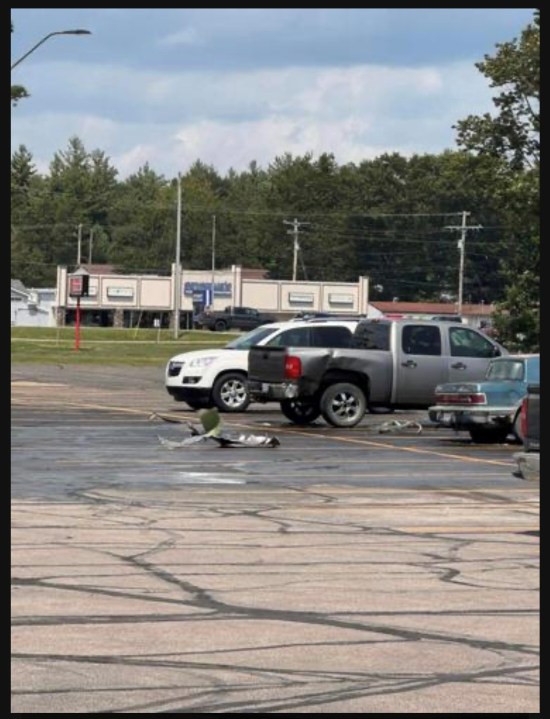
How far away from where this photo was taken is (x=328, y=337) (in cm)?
2561

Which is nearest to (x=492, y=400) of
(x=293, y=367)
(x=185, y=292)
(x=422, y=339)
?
(x=293, y=367)

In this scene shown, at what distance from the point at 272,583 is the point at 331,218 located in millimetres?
105772

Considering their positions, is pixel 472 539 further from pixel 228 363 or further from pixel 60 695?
pixel 228 363

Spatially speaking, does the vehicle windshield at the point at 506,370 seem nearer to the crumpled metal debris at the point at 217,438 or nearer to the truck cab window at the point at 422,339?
the truck cab window at the point at 422,339

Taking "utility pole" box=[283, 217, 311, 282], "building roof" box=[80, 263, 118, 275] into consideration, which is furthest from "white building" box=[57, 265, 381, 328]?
"building roof" box=[80, 263, 118, 275]

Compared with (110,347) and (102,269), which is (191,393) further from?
(102,269)

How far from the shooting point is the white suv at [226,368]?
26031mm

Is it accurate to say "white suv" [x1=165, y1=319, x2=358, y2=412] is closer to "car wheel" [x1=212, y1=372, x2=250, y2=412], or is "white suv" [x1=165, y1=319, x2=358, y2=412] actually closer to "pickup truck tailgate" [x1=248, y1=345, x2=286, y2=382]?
"car wheel" [x1=212, y1=372, x2=250, y2=412]

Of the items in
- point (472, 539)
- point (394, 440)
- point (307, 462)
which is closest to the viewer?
point (472, 539)

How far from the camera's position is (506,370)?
72.6 ft

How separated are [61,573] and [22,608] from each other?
4.28 ft

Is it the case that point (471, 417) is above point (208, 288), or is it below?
below

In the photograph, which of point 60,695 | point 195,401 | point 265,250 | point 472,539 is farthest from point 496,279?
point 60,695

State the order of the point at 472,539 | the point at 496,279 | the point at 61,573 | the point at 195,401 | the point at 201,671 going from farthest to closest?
1. the point at 496,279
2. the point at 195,401
3. the point at 472,539
4. the point at 61,573
5. the point at 201,671
